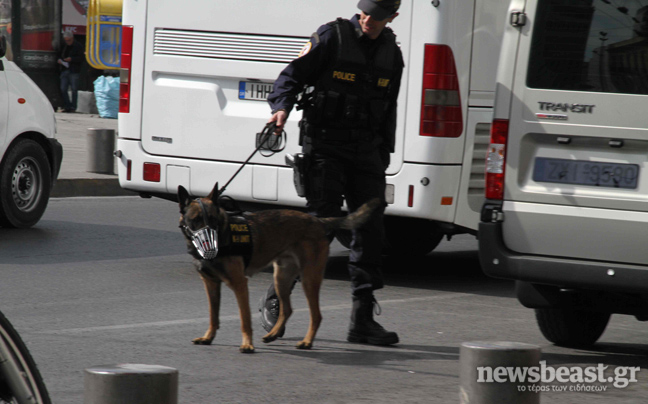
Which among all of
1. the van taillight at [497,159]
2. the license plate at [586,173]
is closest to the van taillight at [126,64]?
the van taillight at [497,159]

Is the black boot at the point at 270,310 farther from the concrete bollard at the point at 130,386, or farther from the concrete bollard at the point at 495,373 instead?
the concrete bollard at the point at 130,386

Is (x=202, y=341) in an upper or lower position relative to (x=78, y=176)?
upper

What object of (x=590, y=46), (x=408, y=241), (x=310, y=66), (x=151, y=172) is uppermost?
(x=590, y=46)

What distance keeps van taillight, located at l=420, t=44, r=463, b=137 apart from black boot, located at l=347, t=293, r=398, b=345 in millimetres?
2011

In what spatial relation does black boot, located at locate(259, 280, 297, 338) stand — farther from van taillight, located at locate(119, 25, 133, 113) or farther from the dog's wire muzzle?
van taillight, located at locate(119, 25, 133, 113)

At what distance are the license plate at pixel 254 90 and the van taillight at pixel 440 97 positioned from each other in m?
1.31

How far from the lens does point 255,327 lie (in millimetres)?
6688

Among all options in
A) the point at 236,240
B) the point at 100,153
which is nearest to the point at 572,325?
the point at 236,240

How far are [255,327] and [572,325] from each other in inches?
73.0

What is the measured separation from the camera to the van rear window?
5.49 m

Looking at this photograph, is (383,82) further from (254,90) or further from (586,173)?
(254,90)

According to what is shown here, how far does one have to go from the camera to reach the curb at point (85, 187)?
13.9 m

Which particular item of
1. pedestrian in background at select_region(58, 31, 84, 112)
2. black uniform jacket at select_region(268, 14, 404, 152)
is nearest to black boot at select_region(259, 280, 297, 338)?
black uniform jacket at select_region(268, 14, 404, 152)

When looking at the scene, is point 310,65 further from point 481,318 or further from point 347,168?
point 481,318
